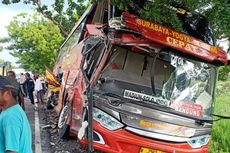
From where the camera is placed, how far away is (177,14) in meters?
7.59

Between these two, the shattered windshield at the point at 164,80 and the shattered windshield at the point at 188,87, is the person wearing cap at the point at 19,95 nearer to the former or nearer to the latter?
the shattered windshield at the point at 164,80

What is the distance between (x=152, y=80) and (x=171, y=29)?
2.83 feet

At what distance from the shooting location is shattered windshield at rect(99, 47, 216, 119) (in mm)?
6781

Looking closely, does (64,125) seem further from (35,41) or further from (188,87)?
(35,41)

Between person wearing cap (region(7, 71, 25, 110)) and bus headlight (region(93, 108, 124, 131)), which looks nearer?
person wearing cap (region(7, 71, 25, 110))

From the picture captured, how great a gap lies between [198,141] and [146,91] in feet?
3.81

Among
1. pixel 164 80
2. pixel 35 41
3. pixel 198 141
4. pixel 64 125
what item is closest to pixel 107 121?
pixel 164 80

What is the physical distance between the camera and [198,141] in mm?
6820

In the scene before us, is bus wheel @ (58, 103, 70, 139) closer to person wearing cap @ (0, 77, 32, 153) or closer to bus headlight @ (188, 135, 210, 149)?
bus headlight @ (188, 135, 210, 149)

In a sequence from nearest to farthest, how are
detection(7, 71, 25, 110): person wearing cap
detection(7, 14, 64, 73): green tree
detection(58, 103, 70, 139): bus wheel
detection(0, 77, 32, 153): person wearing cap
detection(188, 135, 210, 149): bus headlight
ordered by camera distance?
detection(0, 77, 32, 153): person wearing cap, detection(7, 71, 25, 110): person wearing cap, detection(188, 135, 210, 149): bus headlight, detection(58, 103, 70, 139): bus wheel, detection(7, 14, 64, 73): green tree

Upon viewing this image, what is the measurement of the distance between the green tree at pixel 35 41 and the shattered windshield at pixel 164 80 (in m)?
29.5

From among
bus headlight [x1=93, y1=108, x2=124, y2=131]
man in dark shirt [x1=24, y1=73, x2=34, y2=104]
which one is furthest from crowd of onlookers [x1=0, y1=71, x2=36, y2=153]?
man in dark shirt [x1=24, y1=73, x2=34, y2=104]

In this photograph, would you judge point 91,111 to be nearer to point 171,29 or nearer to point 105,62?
point 105,62

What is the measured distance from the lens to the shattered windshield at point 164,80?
22.2 ft
